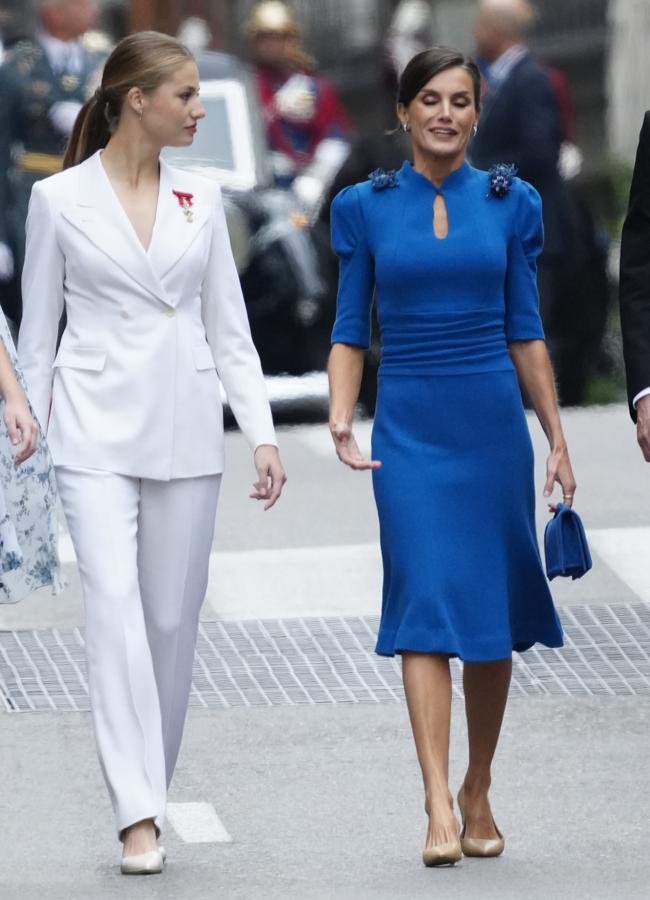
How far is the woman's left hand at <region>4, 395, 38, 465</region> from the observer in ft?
18.6

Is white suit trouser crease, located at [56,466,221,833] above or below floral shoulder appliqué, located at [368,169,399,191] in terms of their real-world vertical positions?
below

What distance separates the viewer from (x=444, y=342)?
613 centimetres

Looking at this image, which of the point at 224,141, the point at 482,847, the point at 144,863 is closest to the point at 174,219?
the point at 144,863

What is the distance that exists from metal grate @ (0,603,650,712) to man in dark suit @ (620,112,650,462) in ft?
5.48

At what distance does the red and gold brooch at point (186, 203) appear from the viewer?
6172 millimetres

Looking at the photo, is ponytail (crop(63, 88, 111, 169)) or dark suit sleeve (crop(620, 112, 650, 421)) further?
dark suit sleeve (crop(620, 112, 650, 421))

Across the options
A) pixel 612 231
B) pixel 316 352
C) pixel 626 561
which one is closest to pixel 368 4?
pixel 612 231

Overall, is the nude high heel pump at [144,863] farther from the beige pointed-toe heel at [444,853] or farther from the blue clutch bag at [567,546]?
the blue clutch bag at [567,546]

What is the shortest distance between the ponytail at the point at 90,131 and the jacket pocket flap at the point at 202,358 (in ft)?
1.65

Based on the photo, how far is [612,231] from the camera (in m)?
19.3

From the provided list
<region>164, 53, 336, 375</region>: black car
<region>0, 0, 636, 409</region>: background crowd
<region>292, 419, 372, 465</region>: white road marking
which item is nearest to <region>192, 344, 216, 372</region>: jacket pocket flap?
<region>292, 419, 372, 465</region>: white road marking

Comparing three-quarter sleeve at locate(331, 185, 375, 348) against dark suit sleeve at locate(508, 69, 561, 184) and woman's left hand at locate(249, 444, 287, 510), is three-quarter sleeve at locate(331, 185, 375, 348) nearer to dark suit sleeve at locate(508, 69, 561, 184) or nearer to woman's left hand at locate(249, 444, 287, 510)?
woman's left hand at locate(249, 444, 287, 510)

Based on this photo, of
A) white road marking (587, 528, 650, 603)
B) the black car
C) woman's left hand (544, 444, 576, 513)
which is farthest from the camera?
the black car

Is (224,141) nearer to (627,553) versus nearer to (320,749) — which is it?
(627,553)
